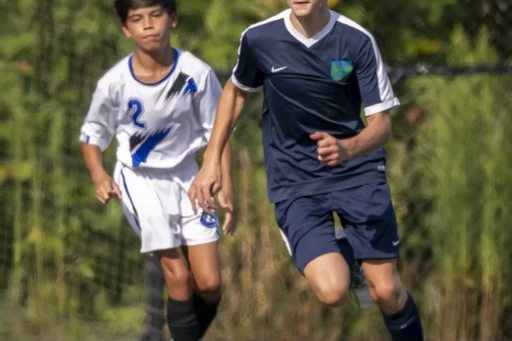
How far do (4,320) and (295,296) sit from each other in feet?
6.07

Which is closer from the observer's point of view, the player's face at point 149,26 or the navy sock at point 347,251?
the navy sock at point 347,251

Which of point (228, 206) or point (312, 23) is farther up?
point (312, 23)

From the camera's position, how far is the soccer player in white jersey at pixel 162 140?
621 centimetres

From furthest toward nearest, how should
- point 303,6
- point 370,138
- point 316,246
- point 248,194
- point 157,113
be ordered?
point 248,194
point 157,113
point 316,246
point 303,6
point 370,138

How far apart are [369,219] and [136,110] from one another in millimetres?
1365

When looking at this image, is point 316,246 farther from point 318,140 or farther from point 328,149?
point 328,149

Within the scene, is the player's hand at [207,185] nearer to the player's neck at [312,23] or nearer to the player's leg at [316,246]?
the player's leg at [316,246]

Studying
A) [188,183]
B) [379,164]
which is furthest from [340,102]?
[188,183]

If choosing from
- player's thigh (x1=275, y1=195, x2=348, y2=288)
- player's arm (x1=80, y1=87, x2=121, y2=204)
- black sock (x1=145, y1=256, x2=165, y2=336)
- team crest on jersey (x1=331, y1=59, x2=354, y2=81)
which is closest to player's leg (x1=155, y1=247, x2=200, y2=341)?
player's arm (x1=80, y1=87, x2=121, y2=204)

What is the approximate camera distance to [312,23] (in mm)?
5551

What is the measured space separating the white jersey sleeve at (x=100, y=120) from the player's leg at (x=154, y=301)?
1185 millimetres

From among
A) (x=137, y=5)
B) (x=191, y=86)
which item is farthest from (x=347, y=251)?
(x=137, y=5)

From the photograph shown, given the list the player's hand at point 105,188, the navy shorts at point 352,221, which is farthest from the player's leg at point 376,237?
the player's hand at point 105,188

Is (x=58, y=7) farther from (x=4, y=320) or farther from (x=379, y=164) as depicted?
(x=379, y=164)
